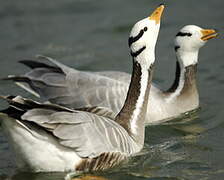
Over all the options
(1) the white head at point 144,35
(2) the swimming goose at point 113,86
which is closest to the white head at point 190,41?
(2) the swimming goose at point 113,86

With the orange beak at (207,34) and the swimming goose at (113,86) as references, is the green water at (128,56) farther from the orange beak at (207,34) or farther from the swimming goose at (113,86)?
the orange beak at (207,34)

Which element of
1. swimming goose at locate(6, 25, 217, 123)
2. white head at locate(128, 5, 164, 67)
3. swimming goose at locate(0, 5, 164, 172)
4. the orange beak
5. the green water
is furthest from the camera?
the orange beak

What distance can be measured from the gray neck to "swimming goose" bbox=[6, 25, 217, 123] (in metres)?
1.32

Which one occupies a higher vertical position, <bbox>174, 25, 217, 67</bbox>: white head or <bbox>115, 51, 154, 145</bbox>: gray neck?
<bbox>174, 25, 217, 67</bbox>: white head

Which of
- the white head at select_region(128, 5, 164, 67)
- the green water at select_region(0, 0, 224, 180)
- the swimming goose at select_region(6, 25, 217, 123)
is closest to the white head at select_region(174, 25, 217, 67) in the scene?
the swimming goose at select_region(6, 25, 217, 123)

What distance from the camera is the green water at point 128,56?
25.5 ft

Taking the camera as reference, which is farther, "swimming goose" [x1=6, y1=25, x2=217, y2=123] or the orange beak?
the orange beak

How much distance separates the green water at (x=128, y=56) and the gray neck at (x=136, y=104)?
0.40 meters

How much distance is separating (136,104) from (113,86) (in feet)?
5.15

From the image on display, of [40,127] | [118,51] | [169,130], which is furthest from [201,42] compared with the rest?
[40,127]

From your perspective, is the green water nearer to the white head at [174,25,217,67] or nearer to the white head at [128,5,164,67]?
the white head at [174,25,217,67]

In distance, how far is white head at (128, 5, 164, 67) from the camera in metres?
7.62

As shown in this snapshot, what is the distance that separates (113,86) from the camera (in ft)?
30.9

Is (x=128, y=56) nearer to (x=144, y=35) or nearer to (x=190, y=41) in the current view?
(x=190, y=41)
